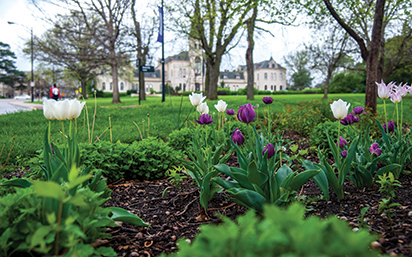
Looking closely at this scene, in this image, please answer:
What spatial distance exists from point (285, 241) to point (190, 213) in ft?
4.94

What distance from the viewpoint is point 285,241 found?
2.10ft

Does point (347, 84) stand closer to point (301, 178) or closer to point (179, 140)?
point (179, 140)

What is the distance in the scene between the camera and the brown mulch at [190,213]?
1464 mm

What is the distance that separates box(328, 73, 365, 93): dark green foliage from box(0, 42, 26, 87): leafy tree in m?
72.2

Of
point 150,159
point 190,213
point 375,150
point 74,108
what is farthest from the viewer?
point 150,159

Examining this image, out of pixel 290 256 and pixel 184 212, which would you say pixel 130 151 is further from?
pixel 290 256

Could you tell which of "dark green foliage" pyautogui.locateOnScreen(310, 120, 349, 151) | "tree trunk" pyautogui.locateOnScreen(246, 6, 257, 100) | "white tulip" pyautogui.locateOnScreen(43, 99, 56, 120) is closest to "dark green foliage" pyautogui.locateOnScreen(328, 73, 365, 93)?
"tree trunk" pyautogui.locateOnScreen(246, 6, 257, 100)

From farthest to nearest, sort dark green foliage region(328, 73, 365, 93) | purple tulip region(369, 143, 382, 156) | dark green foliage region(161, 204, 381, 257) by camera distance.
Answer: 1. dark green foliage region(328, 73, 365, 93)
2. purple tulip region(369, 143, 382, 156)
3. dark green foliage region(161, 204, 381, 257)

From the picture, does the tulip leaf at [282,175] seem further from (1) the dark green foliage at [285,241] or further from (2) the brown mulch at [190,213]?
(1) the dark green foliage at [285,241]

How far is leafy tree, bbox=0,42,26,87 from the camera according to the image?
224 ft

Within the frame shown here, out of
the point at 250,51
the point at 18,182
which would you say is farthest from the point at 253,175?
the point at 250,51

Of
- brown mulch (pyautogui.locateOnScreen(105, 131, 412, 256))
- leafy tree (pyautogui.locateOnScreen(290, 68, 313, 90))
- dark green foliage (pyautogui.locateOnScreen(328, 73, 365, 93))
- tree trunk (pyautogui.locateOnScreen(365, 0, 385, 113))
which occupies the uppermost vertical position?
leafy tree (pyautogui.locateOnScreen(290, 68, 313, 90))

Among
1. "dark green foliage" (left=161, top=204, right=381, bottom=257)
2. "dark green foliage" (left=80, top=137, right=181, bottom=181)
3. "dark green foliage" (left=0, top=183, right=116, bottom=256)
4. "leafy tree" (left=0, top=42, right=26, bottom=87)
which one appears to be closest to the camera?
"dark green foliage" (left=161, top=204, right=381, bottom=257)

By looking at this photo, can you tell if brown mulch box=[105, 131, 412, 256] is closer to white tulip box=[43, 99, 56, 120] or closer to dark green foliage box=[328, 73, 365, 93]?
white tulip box=[43, 99, 56, 120]
